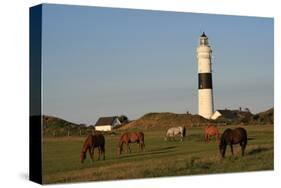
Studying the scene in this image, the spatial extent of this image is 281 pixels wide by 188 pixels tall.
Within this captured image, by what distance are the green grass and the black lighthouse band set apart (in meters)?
1.16

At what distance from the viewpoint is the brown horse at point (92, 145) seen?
19703 millimetres

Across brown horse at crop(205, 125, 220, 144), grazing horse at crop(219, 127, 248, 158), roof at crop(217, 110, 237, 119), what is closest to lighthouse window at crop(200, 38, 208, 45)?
roof at crop(217, 110, 237, 119)

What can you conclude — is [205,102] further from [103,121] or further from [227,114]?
[103,121]

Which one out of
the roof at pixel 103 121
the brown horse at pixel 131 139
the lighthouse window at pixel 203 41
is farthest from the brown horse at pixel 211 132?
the roof at pixel 103 121

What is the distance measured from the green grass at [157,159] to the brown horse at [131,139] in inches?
4.5

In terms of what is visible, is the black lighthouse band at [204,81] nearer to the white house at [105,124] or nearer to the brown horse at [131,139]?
the brown horse at [131,139]

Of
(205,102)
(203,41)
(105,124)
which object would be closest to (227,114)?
(205,102)

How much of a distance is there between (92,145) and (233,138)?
4178mm

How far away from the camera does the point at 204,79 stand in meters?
21.2

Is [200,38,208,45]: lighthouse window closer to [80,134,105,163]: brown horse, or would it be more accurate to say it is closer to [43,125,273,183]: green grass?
[43,125,273,183]: green grass

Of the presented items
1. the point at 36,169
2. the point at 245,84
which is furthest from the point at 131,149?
the point at 245,84

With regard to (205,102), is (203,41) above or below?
above

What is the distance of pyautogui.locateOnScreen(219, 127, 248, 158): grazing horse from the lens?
21.7 meters

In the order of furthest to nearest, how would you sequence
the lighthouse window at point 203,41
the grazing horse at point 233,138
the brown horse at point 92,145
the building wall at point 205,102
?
the grazing horse at point 233,138
the lighthouse window at point 203,41
the building wall at point 205,102
the brown horse at point 92,145
